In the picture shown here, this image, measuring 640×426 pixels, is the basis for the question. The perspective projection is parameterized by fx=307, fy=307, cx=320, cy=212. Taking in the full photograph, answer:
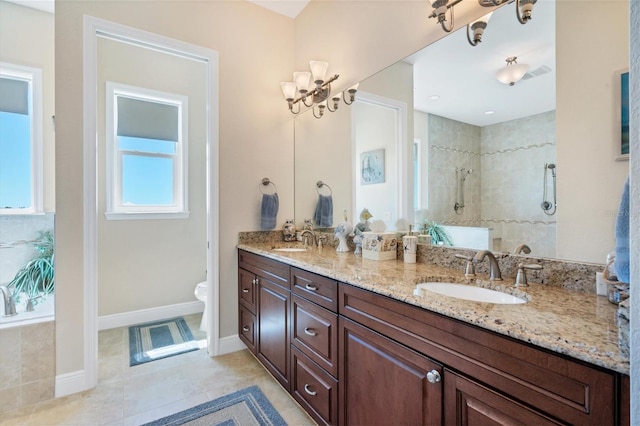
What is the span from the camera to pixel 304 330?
5.36ft

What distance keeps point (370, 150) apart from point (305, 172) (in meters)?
0.80

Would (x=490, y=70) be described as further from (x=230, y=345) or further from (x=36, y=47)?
(x=36, y=47)

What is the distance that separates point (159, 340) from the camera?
2758 mm

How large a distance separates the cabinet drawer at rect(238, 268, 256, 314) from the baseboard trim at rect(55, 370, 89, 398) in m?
1.10

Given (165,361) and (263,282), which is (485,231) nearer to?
(263,282)

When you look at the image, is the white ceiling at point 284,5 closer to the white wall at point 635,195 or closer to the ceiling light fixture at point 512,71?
the ceiling light fixture at point 512,71

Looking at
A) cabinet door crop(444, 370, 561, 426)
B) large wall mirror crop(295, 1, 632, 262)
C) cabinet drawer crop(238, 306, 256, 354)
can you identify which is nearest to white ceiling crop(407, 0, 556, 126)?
large wall mirror crop(295, 1, 632, 262)

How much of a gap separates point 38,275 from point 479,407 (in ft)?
9.21

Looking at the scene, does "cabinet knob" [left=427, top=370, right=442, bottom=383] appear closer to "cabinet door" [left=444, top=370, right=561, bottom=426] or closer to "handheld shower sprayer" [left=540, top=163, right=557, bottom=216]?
"cabinet door" [left=444, top=370, right=561, bottom=426]

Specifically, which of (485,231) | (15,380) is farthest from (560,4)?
(15,380)

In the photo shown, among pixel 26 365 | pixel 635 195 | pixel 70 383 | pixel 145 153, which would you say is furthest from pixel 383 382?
pixel 145 153

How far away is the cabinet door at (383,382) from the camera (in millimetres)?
979

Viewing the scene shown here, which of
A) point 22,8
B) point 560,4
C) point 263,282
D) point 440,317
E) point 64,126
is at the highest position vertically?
point 22,8

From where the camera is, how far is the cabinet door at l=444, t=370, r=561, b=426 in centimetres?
74
